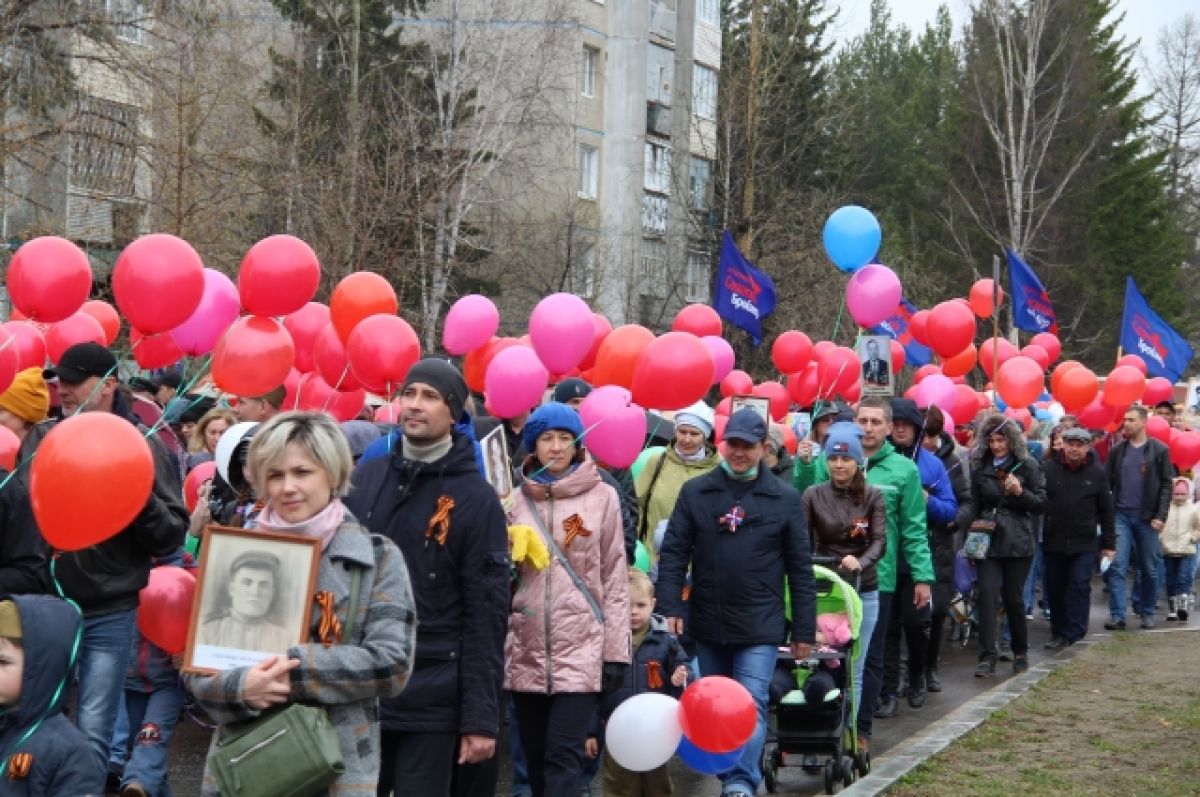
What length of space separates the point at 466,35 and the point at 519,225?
5396 mm

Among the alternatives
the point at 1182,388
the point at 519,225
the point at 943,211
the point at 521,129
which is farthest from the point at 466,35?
the point at 943,211

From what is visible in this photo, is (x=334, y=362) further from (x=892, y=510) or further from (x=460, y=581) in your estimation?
(x=460, y=581)

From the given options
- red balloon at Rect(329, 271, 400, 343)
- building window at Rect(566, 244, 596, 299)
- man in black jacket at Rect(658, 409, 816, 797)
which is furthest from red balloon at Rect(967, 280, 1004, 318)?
building window at Rect(566, 244, 596, 299)

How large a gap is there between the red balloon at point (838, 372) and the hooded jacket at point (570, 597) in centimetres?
815

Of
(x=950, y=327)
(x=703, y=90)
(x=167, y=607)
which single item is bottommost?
(x=167, y=607)

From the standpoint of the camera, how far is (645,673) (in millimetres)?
9000

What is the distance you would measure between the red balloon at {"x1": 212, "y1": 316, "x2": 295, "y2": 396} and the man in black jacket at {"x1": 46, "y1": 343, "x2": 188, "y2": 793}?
1.32 m

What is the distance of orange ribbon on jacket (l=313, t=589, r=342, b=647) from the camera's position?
4883mm

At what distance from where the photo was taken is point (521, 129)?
3659cm

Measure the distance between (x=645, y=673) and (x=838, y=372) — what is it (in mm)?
7662

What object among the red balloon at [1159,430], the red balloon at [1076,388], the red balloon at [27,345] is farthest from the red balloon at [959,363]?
the red balloon at [27,345]

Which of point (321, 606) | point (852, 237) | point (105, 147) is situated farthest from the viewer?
point (105, 147)

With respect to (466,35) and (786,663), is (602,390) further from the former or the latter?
(466,35)

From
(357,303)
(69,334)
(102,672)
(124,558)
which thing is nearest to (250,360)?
(357,303)
